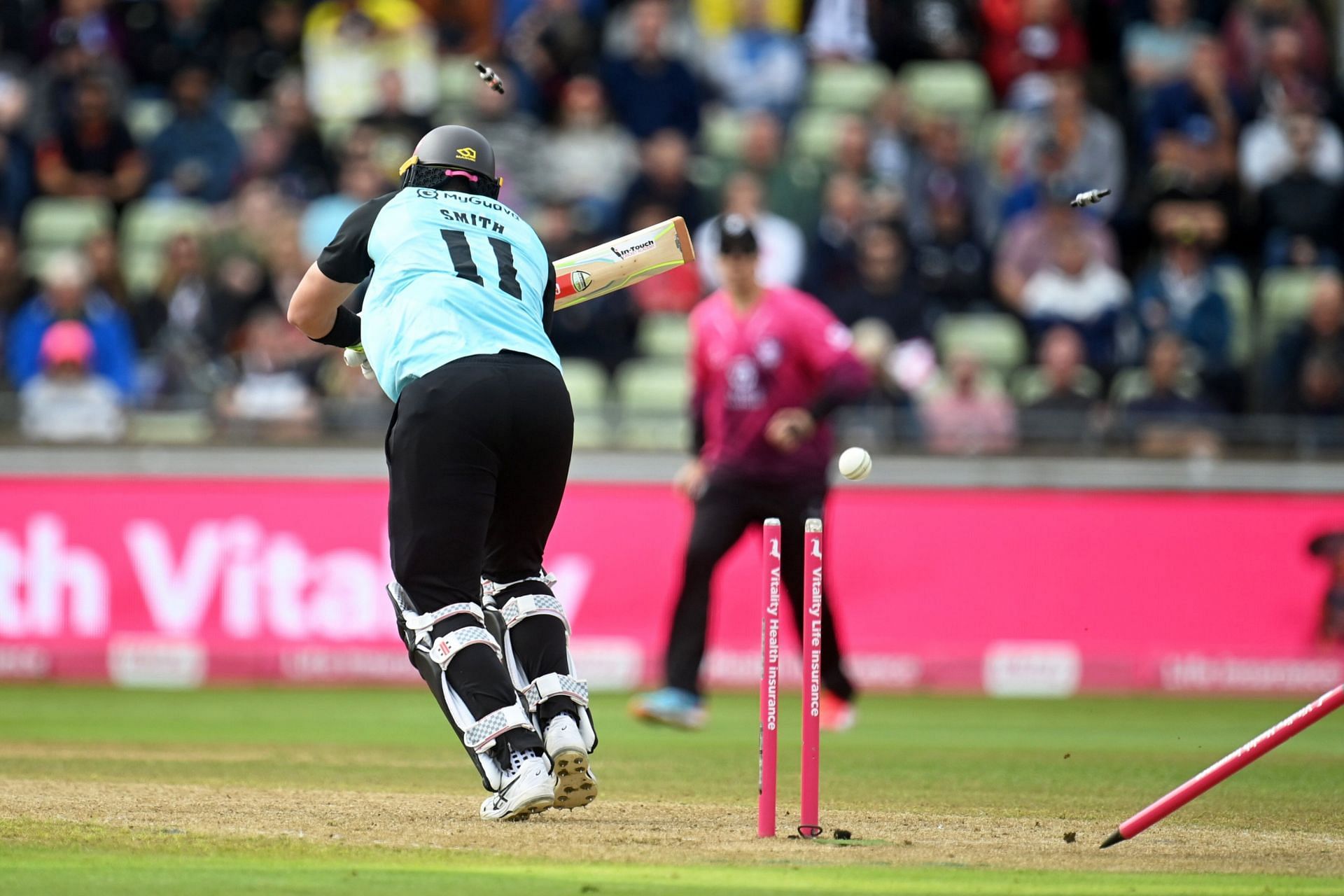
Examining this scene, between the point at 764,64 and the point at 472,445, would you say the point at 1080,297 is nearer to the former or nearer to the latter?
the point at 764,64

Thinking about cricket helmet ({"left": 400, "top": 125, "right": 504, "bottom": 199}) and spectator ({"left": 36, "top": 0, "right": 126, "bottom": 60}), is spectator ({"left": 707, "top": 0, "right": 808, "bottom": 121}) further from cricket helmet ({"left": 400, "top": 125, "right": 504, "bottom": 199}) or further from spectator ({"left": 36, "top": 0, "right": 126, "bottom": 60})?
cricket helmet ({"left": 400, "top": 125, "right": 504, "bottom": 199})

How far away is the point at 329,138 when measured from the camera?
1784 cm

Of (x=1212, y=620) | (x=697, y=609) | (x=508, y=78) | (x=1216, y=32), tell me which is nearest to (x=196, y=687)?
(x=697, y=609)

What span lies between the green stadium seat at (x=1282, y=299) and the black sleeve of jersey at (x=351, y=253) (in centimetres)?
1031

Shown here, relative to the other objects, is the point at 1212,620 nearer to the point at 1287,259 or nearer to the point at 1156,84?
the point at 1287,259

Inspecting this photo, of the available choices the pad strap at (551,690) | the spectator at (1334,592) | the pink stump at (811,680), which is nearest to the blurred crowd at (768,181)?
the spectator at (1334,592)

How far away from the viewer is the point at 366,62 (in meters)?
18.0

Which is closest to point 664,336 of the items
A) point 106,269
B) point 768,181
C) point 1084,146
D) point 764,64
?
A: point 768,181

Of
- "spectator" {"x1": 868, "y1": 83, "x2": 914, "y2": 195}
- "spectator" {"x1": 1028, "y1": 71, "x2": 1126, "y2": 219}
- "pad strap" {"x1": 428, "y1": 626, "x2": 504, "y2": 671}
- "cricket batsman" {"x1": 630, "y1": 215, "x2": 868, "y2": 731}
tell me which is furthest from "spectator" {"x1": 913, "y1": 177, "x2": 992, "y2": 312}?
"pad strap" {"x1": 428, "y1": 626, "x2": 504, "y2": 671}

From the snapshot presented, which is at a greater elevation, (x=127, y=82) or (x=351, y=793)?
(x=127, y=82)

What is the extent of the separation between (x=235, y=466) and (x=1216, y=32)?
10444mm

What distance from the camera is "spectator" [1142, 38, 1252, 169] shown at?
1759 centimetres

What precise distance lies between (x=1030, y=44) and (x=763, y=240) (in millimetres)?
3824

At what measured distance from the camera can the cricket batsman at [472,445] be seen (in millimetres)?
6754
